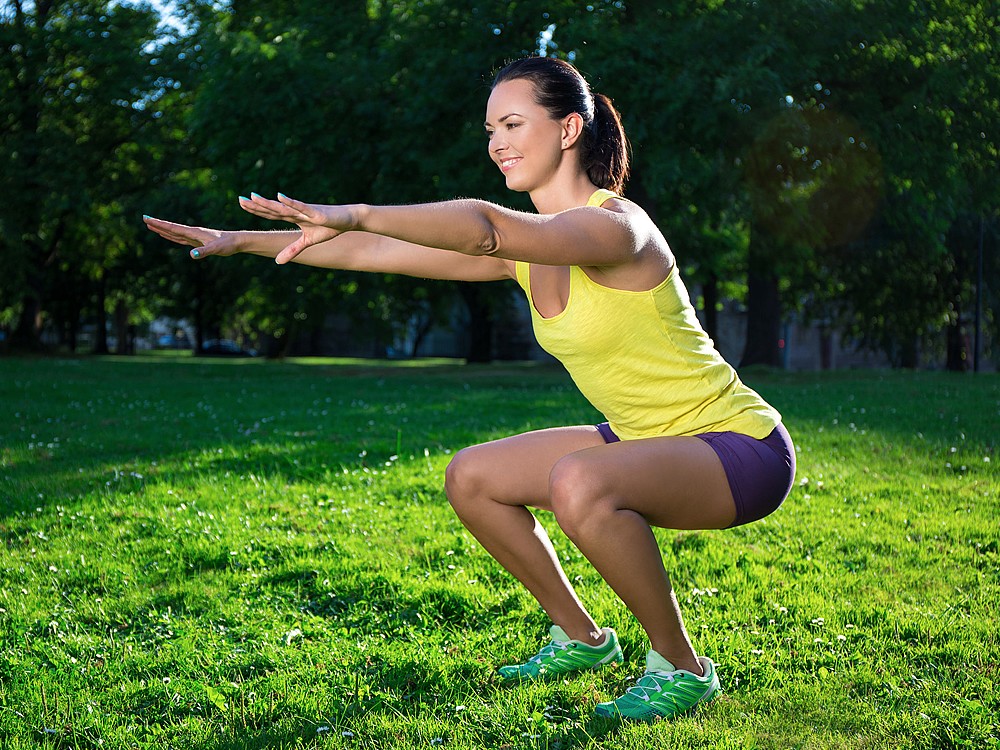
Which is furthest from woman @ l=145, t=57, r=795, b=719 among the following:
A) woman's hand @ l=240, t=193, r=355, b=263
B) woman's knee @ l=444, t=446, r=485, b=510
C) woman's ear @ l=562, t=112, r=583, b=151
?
woman's hand @ l=240, t=193, r=355, b=263

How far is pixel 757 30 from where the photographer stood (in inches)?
711

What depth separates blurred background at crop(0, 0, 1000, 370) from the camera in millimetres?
17766

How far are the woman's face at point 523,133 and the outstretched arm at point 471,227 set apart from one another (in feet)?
1.69

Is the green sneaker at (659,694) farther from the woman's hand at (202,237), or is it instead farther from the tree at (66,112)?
the tree at (66,112)

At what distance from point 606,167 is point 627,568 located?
4.39ft

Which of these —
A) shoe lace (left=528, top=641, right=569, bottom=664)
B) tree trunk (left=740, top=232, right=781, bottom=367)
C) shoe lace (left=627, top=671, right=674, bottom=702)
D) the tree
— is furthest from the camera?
the tree

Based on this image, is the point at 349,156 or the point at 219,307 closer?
the point at 349,156

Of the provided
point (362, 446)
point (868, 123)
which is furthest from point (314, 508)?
point (868, 123)

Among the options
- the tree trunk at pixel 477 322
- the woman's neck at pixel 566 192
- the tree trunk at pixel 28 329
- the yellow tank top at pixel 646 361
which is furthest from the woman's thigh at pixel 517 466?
the tree trunk at pixel 28 329

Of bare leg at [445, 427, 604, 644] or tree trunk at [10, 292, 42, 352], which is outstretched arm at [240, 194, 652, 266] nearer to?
bare leg at [445, 427, 604, 644]

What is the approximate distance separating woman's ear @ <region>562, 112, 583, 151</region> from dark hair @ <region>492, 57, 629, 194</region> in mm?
17

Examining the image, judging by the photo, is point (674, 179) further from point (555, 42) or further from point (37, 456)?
point (37, 456)

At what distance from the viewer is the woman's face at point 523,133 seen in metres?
3.22

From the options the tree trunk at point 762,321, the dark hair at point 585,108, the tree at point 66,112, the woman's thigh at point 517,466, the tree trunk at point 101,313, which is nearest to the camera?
the dark hair at point 585,108
